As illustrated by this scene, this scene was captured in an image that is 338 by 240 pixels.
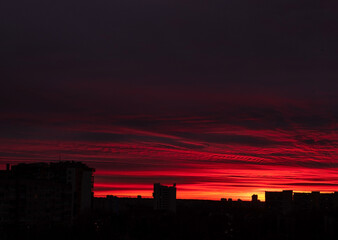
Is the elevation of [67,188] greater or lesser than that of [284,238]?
greater

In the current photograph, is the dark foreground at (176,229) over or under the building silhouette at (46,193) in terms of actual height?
under

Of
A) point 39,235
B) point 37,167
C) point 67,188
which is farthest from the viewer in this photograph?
point 37,167

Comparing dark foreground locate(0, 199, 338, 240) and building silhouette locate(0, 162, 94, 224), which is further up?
building silhouette locate(0, 162, 94, 224)

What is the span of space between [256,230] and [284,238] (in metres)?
12.2

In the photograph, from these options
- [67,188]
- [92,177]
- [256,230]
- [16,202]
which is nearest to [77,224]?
[67,188]

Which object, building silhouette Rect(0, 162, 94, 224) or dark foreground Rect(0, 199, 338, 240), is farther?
dark foreground Rect(0, 199, 338, 240)

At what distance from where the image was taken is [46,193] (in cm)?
8694

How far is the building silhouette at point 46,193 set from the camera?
76.4 meters

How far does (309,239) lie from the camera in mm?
78438

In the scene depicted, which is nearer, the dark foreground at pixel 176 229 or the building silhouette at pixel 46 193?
the building silhouette at pixel 46 193

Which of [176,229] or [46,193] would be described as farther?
[176,229]

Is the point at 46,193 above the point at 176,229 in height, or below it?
above

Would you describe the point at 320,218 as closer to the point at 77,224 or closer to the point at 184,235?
the point at 184,235

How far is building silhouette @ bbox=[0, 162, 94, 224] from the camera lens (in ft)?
251
